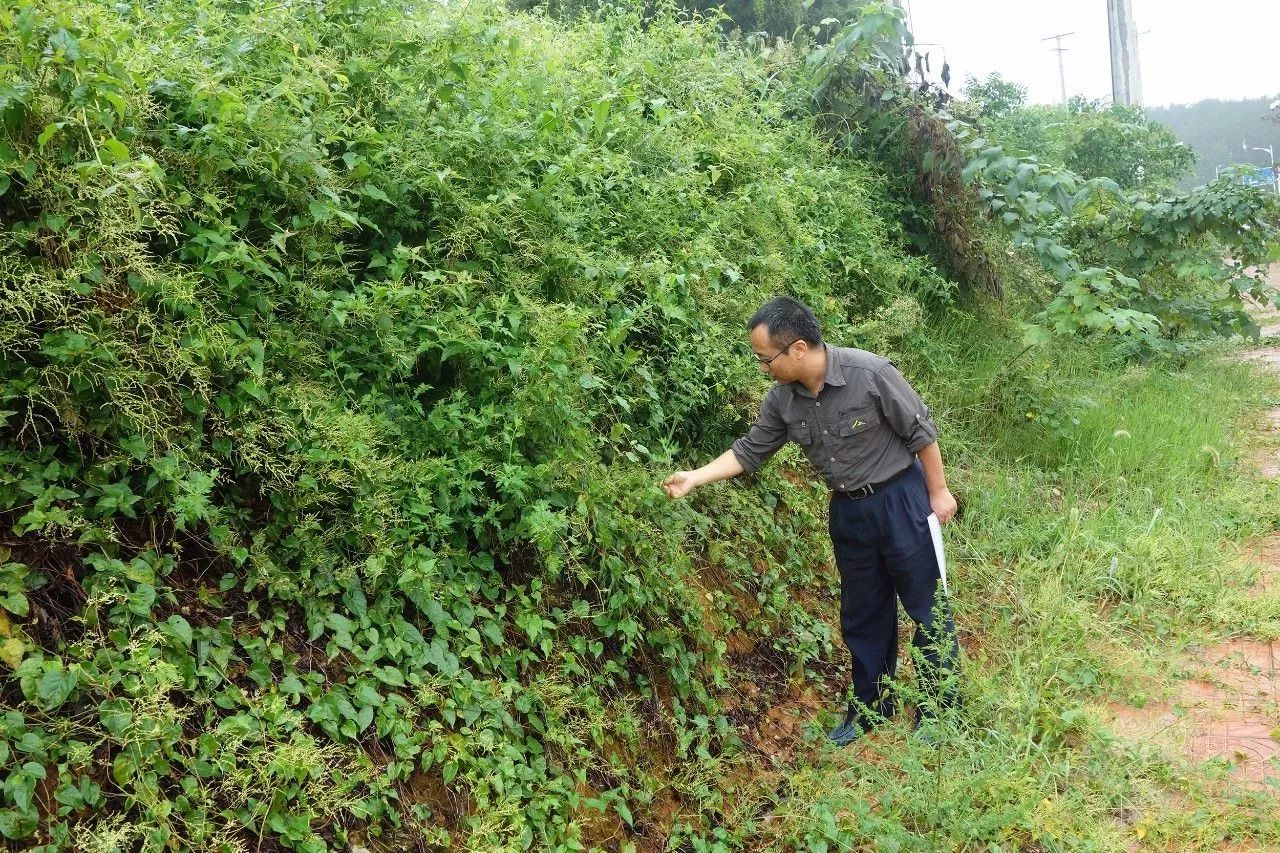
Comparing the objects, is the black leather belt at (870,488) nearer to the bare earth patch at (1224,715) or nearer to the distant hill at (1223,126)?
the bare earth patch at (1224,715)

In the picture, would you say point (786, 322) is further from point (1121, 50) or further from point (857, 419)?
point (1121, 50)

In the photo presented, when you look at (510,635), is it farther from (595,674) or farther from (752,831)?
(752,831)

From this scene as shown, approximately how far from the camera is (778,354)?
377cm

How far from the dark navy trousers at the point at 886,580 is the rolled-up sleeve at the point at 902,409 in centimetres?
16

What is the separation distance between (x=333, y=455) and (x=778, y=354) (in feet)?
5.54

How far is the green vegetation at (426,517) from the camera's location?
2.59 metres

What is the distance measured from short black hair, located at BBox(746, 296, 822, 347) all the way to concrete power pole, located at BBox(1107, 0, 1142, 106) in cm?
2868

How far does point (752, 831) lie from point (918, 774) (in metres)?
0.62

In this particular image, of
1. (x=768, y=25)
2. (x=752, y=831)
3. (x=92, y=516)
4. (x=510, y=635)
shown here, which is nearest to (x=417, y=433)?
(x=510, y=635)

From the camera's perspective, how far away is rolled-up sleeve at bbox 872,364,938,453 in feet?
12.6

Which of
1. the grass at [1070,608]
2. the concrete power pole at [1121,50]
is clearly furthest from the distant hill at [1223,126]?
the grass at [1070,608]

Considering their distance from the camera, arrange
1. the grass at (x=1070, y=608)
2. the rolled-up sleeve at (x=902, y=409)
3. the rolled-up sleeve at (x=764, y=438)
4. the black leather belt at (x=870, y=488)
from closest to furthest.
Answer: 1. the grass at (x=1070, y=608)
2. the rolled-up sleeve at (x=902, y=409)
3. the black leather belt at (x=870, y=488)
4. the rolled-up sleeve at (x=764, y=438)

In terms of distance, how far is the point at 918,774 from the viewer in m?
3.47

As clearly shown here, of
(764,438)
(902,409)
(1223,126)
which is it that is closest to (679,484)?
(764,438)
